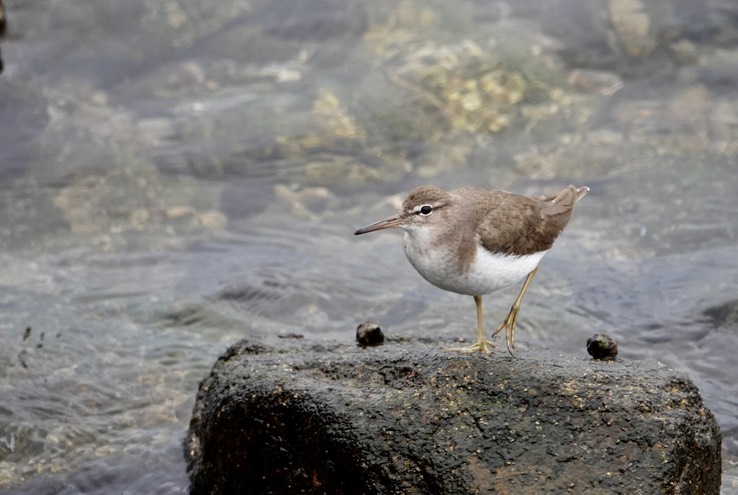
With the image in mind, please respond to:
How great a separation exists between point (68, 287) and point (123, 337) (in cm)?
111

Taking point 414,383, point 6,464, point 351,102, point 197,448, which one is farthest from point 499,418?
point 351,102

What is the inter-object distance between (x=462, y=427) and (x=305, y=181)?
6.06m

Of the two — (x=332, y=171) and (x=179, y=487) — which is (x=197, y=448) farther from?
(x=332, y=171)

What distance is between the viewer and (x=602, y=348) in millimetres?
5289

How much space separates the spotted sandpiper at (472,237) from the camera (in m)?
4.81

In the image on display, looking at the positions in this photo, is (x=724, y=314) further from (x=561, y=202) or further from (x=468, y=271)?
(x=468, y=271)

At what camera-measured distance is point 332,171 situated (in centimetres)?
1029

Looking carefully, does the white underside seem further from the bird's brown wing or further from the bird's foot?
the bird's foot

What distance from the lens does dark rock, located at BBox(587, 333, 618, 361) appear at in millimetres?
5281

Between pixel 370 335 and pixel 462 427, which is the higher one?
pixel 462 427

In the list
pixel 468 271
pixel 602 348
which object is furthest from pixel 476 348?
pixel 602 348

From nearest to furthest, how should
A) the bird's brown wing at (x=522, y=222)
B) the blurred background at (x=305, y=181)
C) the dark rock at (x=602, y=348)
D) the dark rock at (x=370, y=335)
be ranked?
the bird's brown wing at (x=522, y=222) → the dark rock at (x=602, y=348) → the dark rock at (x=370, y=335) → the blurred background at (x=305, y=181)

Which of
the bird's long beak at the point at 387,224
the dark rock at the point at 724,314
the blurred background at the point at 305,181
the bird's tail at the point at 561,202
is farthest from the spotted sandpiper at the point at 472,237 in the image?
the dark rock at the point at 724,314

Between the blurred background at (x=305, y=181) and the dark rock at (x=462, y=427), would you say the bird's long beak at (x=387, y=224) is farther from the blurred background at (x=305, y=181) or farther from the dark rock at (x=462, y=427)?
the blurred background at (x=305, y=181)
